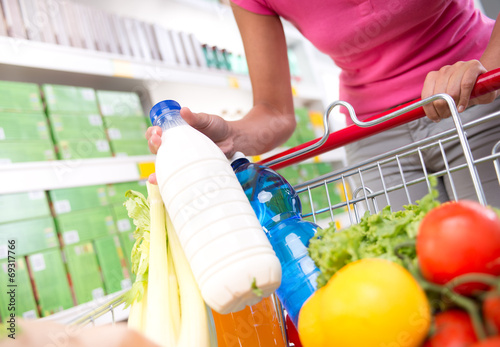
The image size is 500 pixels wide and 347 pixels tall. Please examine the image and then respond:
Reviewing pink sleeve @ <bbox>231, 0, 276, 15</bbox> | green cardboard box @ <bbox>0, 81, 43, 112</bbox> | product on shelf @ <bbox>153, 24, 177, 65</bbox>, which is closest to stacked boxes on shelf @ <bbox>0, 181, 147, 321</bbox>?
green cardboard box @ <bbox>0, 81, 43, 112</bbox>

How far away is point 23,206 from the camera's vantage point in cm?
160

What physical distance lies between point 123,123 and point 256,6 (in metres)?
1.11

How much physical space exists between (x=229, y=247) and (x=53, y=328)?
0.19 metres

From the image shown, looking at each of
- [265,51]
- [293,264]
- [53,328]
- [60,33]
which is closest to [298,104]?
[60,33]

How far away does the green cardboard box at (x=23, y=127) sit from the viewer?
162 cm

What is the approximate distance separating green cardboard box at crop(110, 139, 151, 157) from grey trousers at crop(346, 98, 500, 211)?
1.14 metres

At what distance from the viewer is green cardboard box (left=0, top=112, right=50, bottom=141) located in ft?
5.32

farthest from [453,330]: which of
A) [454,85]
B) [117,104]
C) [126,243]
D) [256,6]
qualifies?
[117,104]

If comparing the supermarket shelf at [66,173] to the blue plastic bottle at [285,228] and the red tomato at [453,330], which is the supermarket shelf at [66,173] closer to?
the blue plastic bottle at [285,228]

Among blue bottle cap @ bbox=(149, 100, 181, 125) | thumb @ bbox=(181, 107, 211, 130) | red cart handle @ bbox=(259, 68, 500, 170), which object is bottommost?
red cart handle @ bbox=(259, 68, 500, 170)

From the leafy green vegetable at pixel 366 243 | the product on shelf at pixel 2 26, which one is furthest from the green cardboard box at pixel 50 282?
the leafy green vegetable at pixel 366 243

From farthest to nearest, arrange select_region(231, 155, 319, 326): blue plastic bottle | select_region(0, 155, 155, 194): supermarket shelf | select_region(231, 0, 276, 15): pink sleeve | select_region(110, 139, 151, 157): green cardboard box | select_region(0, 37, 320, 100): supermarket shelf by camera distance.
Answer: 1. select_region(110, 139, 151, 157): green cardboard box
2. select_region(0, 37, 320, 100): supermarket shelf
3. select_region(0, 155, 155, 194): supermarket shelf
4. select_region(231, 0, 276, 15): pink sleeve
5. select_region(231, 155, 319, 326): blue plastic bottle

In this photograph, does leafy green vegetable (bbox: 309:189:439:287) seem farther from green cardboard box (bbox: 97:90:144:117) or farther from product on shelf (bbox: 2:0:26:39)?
product on shelf (bbox: 2:0:26:39)

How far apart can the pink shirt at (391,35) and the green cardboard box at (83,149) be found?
1.08 meters
